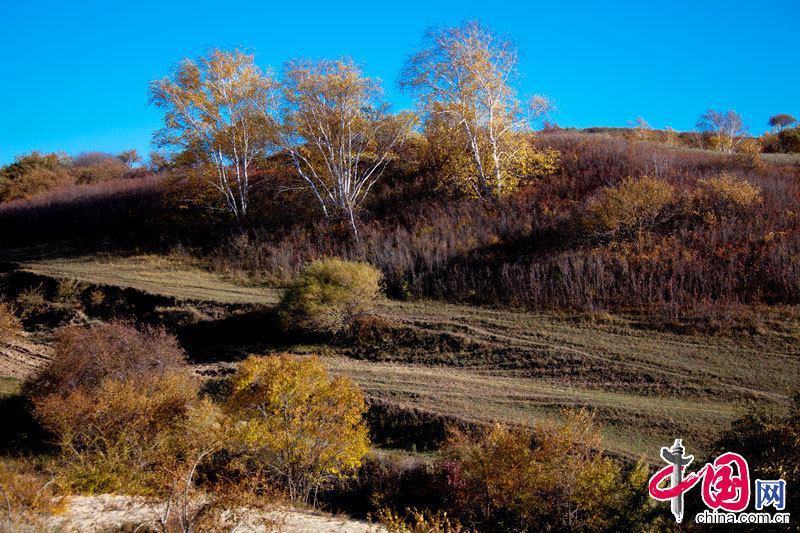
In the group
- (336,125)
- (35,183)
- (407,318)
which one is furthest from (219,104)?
(35,183)

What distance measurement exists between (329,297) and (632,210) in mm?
13353

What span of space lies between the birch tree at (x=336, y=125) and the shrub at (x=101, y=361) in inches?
513

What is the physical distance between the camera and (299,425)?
11156mm

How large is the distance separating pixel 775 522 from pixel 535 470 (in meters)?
3.74

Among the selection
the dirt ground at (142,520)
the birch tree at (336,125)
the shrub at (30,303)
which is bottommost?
the dirt ground at (142,520)

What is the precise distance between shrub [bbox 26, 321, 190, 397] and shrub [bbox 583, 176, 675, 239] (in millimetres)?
17458

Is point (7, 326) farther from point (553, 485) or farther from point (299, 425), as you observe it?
point (553, 485)

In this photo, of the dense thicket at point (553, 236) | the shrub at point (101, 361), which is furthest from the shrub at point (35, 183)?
the shrub at point (101, 361)

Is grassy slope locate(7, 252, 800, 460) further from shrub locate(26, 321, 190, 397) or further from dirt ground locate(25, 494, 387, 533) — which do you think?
shrub locate(26, 321, 190, 397)

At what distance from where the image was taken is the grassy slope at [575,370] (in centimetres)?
1192

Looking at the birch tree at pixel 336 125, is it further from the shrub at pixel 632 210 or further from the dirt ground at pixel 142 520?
the dirt ground at pixel 142 520

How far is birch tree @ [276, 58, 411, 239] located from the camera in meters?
24.6

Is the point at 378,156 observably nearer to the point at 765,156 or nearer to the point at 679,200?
the point at 679,200

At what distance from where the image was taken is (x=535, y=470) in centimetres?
909
